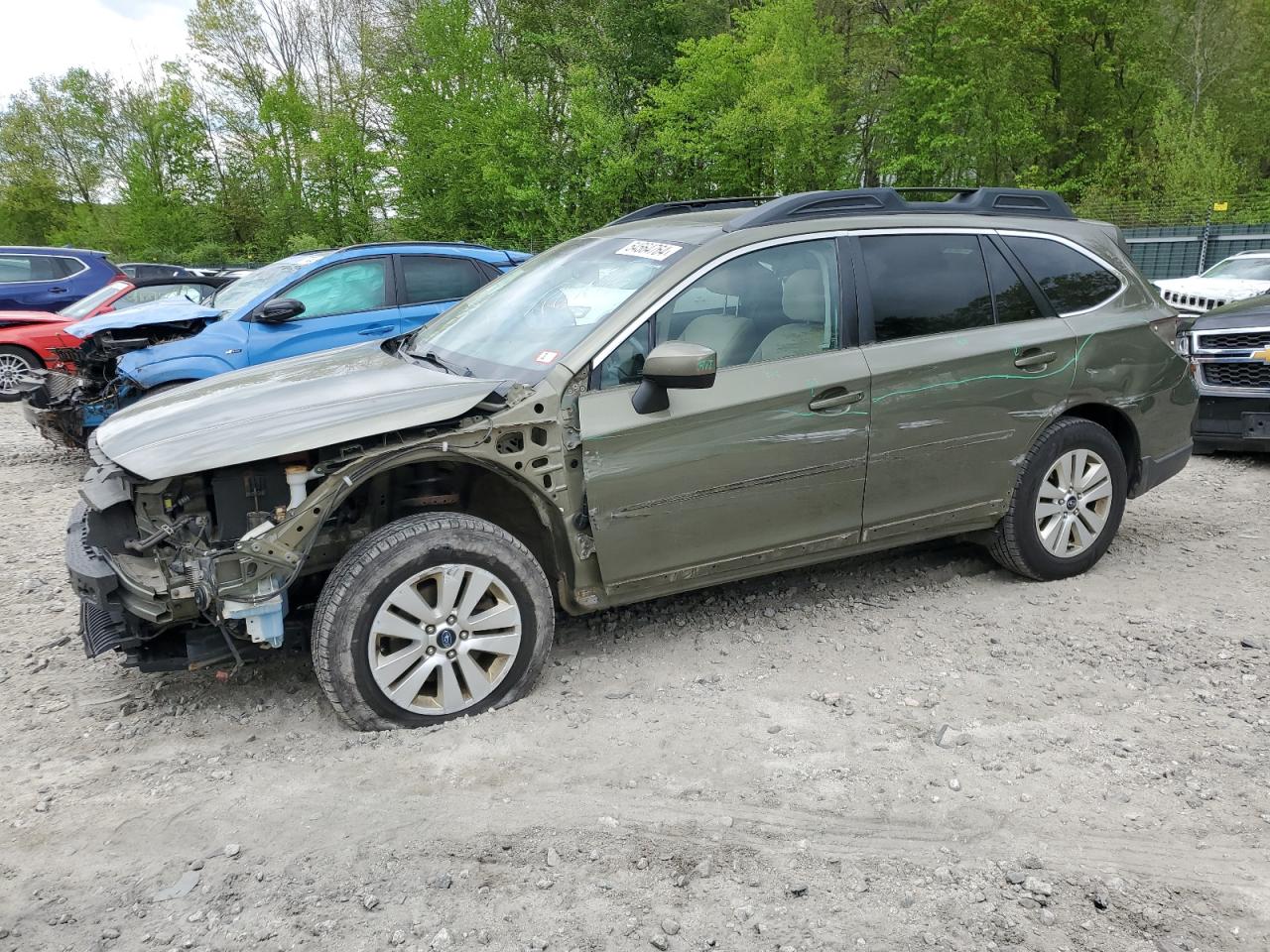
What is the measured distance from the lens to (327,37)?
3653cm

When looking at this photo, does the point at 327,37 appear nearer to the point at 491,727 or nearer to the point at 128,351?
the point at 128,351

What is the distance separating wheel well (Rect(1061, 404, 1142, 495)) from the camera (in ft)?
15.8

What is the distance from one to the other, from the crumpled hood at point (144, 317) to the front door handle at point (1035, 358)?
245 inches

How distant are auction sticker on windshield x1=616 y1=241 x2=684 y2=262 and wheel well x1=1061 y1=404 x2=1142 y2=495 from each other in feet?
7.25

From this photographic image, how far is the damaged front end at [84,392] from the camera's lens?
24.3ft

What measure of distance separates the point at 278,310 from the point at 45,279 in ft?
26.6

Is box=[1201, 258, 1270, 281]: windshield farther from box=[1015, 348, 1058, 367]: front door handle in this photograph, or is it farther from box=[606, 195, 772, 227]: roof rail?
box=[606, 195, 772, 227]: roof rail

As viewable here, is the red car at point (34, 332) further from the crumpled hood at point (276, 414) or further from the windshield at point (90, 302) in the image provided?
the crumpled hood at point (276, 414)

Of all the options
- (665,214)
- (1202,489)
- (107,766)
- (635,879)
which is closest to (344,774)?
(107,766)

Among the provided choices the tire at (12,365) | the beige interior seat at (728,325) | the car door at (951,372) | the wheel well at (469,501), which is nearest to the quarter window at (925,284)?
the car door at (951,372)

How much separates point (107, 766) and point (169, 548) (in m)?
0.81

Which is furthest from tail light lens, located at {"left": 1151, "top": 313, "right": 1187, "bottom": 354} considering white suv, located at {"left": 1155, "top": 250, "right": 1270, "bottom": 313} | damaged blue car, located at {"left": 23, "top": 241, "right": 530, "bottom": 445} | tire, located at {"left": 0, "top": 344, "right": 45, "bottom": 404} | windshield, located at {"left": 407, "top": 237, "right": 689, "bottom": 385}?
tire, located at {"left": 0, "top": 344, "right": 45, "bottom": 404}

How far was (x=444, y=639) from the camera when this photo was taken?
344cm

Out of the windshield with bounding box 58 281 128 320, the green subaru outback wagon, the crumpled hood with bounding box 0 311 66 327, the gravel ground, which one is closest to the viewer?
the gravel ground
